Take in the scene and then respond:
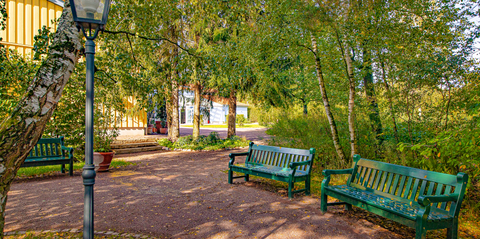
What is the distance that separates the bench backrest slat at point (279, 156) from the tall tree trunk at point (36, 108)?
4.19 metres

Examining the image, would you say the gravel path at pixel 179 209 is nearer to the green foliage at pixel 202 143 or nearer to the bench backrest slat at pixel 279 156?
the bench backrest slat at pixel 279 156

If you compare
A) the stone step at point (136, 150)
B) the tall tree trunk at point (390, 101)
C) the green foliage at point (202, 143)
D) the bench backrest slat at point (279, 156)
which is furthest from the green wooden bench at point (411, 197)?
the stone step at point (136, 150)

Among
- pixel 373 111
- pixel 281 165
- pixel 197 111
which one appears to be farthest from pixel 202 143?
pixel 373 111

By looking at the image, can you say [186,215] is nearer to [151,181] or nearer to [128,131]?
[151,181]

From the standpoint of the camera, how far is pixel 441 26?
5488 millimetres

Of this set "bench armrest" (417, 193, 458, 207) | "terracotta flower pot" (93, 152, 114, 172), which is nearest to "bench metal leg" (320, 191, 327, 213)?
"bench armrest" (417, 193, 458, 207)

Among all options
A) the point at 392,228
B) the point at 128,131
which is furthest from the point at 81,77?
the point at 128,131

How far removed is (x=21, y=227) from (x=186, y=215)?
2.23m

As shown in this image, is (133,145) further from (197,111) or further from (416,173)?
(416,173)

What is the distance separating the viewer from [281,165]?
5.96m

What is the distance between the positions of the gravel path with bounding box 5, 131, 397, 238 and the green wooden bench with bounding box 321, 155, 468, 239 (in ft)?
1.34

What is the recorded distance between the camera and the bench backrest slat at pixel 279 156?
18.2 feet

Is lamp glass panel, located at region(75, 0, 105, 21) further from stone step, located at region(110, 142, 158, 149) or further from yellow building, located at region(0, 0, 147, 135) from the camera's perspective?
yellow building, located at region(0, 0, 147, 135)

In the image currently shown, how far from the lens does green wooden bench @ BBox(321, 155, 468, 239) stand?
2.98m
